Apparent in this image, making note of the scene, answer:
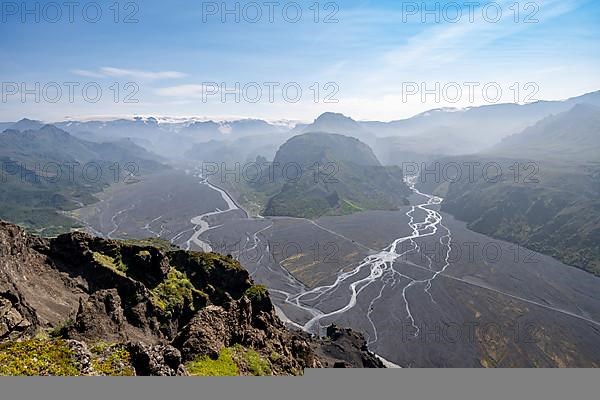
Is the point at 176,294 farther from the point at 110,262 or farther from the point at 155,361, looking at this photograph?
the point at 155,361

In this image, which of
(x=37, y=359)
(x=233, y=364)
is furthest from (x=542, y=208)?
(x=37, y=359)

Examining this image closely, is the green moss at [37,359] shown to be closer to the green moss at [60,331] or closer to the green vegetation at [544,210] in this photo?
the green moss at [60,331]

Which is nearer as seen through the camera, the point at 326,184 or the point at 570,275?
the point at 570,275

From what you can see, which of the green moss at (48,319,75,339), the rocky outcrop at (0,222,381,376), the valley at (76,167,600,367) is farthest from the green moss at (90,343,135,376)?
the valley at (76,167,600,367)

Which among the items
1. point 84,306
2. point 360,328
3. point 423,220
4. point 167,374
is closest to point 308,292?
point 360,328

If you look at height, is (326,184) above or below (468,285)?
above

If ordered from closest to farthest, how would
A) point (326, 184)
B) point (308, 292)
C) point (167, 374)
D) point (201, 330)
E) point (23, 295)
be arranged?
point (167, 374) < point (201, 330) < point (23, 295) < point (308, 292) < point (326, 184)

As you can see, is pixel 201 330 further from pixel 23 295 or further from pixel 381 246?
pixel 381 246

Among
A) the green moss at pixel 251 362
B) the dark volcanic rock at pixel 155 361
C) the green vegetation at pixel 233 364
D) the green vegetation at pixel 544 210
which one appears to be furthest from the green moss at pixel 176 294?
the green vegetation at pixel 544 210
